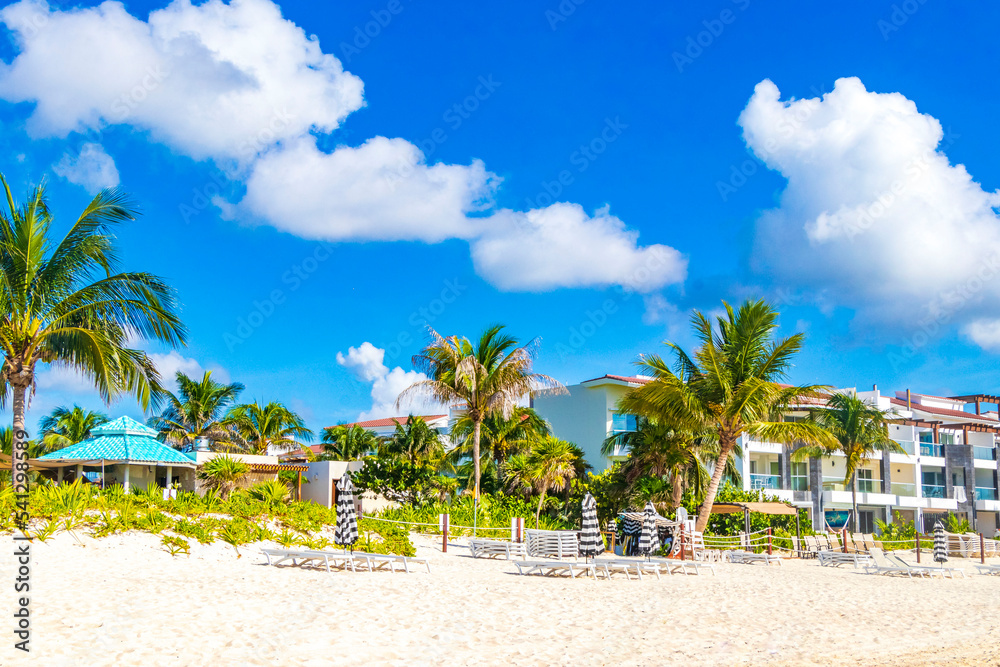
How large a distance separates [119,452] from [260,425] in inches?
711

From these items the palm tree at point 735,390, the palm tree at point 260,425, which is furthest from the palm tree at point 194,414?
the palm tree at point 735,390

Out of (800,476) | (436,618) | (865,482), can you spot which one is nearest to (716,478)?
(436,618)

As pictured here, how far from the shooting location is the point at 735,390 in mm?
23859

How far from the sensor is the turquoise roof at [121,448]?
2552 centimetres

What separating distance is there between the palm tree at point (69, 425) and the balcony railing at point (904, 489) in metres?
45.2

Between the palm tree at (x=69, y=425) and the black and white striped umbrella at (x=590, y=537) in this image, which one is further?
the palm tree at (x=69, y=425)

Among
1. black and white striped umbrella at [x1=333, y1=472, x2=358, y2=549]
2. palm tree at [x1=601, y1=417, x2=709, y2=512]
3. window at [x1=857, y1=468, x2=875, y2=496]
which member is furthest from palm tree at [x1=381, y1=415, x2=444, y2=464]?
window at [x1=857, y1=468, x2=875, y2=496]

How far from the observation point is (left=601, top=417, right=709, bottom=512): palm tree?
2834 centimetres

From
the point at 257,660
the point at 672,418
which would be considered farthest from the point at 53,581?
the point at 672,418

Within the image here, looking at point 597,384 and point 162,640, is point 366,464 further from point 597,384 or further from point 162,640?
point 162,640

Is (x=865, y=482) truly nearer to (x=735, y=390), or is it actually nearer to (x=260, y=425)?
(x=735, y=390)

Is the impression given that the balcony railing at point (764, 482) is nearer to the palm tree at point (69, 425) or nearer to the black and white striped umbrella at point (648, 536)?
the black and white striped umbrella at point (648, 536)

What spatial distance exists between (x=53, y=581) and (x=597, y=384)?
31.9 m

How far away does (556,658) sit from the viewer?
809 centimetres
